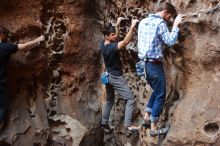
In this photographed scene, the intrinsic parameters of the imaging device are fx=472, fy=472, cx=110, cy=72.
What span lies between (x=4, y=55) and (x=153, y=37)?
7.07 feet

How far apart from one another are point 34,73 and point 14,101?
0.51 m

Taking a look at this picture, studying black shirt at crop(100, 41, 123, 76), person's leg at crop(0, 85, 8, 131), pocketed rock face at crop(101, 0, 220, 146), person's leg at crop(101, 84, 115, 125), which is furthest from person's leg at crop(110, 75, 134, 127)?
person's leg at crop(0, 85, 8, 131)

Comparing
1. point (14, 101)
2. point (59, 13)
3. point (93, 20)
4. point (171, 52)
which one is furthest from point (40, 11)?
point (171, 52)

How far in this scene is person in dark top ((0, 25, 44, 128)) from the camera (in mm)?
6309

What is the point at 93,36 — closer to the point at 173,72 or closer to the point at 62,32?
the point at 62,32

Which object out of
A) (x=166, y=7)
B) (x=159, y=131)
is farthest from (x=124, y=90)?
(x=166, y=7)

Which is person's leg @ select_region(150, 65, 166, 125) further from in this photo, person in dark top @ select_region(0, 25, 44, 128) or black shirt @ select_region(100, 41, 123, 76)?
person in dark top @ select_region(0, 25, 44, 128)

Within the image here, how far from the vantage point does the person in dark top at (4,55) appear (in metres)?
6.31

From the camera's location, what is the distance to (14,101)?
23.2 feet

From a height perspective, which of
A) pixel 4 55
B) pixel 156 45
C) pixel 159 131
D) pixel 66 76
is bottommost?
pixel 159 131

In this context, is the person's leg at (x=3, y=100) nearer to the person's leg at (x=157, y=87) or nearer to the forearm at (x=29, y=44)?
the forearm at (x=29, y=44)

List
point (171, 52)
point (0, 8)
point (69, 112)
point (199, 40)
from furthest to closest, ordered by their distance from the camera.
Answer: point (69, 112), point (0, 8), point (171, 52), point (199, 40)

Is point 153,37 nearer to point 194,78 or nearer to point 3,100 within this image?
point 194,78

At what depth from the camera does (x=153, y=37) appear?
5348 mm
